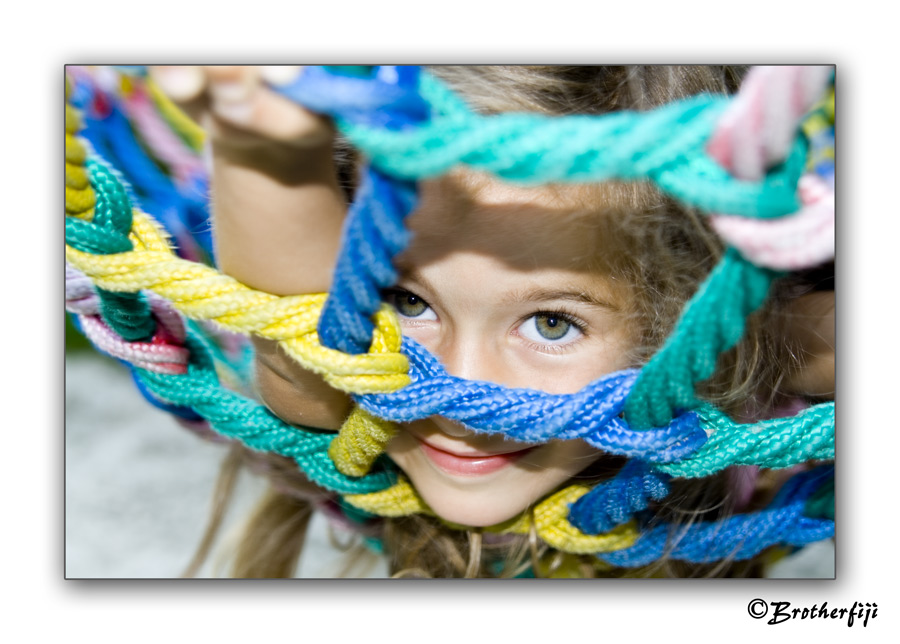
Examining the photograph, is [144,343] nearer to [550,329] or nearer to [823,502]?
[550,329]

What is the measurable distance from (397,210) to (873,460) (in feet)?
1.69

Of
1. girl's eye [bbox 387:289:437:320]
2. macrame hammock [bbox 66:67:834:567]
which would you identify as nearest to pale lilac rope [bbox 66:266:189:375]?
macrame hammock [bbox 66:67:834:567]

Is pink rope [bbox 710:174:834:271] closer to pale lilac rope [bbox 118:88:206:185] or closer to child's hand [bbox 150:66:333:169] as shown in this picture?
child's hand [bbox 150:66:333:169]

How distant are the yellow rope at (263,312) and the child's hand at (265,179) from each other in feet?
0.05

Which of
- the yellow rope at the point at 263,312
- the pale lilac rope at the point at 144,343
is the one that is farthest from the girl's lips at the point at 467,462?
the pale lilac rope at the point at 144,343

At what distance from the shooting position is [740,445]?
712 mm

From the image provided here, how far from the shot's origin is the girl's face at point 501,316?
25.8 inches

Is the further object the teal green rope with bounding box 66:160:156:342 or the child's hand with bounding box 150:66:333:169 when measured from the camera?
the teal green rope with bounding box 66:160:156:342

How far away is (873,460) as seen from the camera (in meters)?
0.81

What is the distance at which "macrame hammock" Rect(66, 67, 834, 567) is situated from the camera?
0.56m

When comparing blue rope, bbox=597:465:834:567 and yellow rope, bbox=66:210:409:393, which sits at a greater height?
yellow rope, bbox=66:210:409:393

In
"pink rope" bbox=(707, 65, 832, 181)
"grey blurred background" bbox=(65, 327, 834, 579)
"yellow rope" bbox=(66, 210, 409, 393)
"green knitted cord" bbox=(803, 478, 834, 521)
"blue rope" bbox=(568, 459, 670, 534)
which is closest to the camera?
"pink rope" bbox=(707, 65, 832, 181)

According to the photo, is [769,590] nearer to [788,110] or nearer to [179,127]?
[788,110]

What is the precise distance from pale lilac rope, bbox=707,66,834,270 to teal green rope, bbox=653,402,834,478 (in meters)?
0.18
